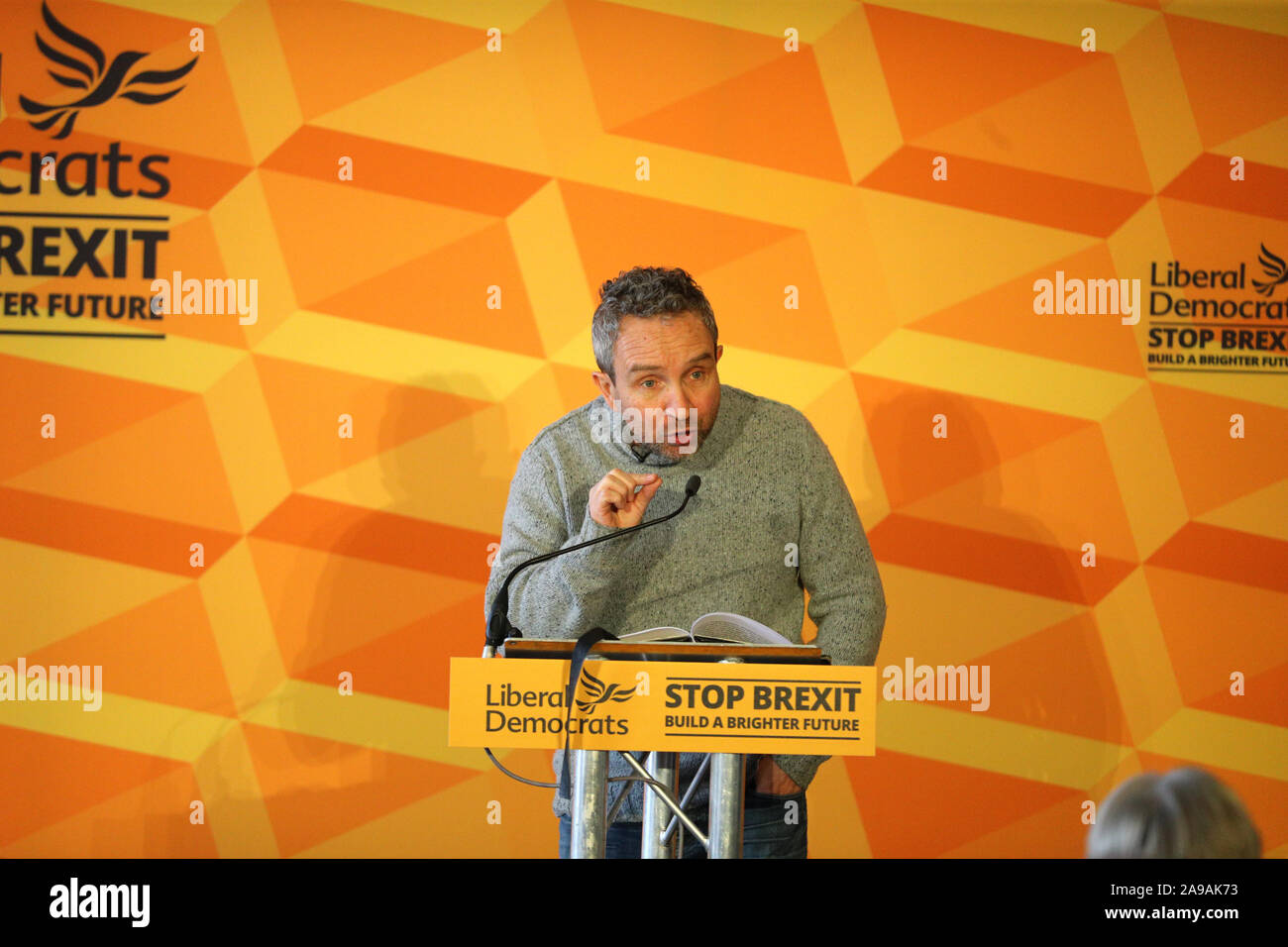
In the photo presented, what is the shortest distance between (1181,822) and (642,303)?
60.8 inches

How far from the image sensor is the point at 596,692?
67.4 inches

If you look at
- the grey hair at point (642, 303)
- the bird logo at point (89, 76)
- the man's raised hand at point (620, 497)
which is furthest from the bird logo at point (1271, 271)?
the bird logo at point (89, 76)

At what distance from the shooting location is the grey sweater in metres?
2.36

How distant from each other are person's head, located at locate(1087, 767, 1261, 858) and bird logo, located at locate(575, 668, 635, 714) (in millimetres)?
741

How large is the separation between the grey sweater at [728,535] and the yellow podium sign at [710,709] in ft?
1.88

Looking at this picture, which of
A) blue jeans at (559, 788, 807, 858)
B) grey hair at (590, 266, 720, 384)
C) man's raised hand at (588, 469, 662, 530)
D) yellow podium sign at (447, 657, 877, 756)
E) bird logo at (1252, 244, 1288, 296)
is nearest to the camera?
yellow podium sign at (447, 657, 877, 756)

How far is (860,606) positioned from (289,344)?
2010mm

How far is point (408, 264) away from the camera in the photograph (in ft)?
11.9

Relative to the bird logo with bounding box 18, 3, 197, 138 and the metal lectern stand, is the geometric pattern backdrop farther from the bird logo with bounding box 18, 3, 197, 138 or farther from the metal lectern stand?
the metal lectern stand
